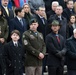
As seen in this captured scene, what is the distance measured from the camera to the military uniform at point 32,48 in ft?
29.1

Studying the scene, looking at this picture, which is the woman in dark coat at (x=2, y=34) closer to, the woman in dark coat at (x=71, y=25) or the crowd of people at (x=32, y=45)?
the crowd of people at (x=32, y=45)

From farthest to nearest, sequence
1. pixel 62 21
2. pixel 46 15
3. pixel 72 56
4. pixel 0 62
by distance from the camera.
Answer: pixel 46 15 < pixel 62 21 < pixel 72 56 < pixel 0 62

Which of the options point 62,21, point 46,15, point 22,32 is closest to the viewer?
point 22,32

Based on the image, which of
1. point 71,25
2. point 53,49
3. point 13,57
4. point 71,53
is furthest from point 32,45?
point 71,25

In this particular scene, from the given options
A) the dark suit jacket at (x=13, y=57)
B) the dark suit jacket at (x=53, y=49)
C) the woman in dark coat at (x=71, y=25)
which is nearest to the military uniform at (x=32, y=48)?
the dark suit jacket at (x=53, y=49)

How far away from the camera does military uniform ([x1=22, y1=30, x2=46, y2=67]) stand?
29.1 ft

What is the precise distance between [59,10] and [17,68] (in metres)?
2.73

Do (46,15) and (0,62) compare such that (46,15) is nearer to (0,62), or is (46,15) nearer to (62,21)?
(62,21)

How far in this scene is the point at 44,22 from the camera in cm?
1048

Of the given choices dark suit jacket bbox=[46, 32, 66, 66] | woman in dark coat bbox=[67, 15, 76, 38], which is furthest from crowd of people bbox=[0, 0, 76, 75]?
woman in dark coat bbox=[67, 15, 76, 38]

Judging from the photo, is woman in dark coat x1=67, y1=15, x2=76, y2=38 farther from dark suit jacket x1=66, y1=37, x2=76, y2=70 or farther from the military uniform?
the military uniform

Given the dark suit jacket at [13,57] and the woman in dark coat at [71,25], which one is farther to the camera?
Result: the woman in dark coat at [71,25]

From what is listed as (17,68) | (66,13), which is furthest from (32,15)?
(17,68)

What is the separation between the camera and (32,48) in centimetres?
888
